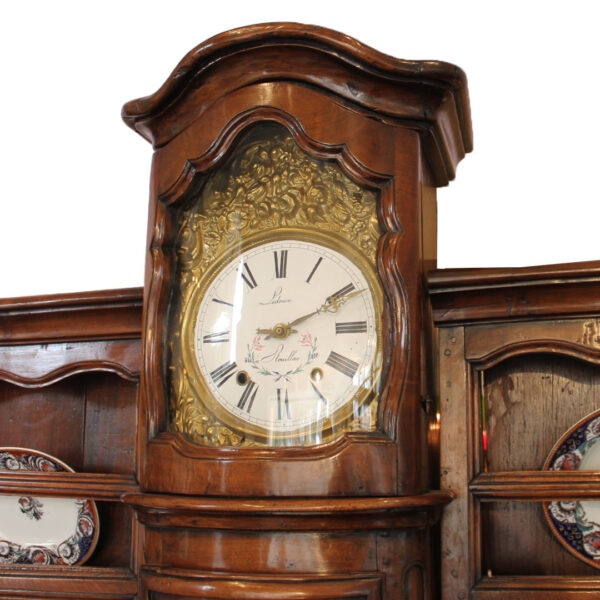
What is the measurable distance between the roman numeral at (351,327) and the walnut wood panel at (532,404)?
318 millimetres

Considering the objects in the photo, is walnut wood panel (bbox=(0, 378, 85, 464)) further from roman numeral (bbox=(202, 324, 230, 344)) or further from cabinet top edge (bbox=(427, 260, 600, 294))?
cabinet top edge (bbox=(427, 260, 600, 294))

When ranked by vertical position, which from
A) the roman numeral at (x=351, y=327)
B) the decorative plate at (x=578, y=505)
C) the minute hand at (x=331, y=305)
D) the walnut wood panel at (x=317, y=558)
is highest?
the minute hand at (x=331, y=305)

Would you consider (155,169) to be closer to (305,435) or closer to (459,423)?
(305,435)

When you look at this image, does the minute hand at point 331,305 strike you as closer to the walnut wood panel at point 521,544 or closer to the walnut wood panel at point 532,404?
the walnut wood panel at point 532,404

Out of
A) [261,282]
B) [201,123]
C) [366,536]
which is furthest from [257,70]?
[366,536]

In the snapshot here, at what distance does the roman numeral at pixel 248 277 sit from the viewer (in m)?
1.54

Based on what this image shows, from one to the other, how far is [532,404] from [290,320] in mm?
498

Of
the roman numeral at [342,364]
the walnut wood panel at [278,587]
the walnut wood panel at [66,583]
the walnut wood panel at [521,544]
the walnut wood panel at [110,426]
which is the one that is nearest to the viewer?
the walnut wood panel at [278,587]

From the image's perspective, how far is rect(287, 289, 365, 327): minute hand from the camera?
1.48m

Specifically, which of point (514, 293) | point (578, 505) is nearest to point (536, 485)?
point (578, 505)

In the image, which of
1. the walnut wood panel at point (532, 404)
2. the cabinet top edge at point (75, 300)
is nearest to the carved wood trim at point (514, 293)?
the walnut wood panel at point (532, 404)

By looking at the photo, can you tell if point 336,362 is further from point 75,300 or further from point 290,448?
point 75,300

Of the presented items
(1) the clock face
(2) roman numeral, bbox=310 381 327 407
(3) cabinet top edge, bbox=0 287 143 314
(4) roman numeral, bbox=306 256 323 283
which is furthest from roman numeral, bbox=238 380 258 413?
(3) cabinet top edge, bbox=0 287 143 314

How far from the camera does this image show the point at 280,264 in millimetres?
1529
